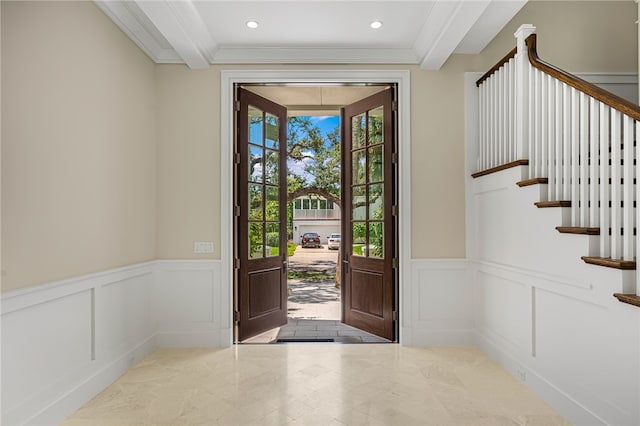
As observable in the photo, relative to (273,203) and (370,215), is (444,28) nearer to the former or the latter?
(370,215)

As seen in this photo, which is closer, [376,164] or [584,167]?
[584,167]

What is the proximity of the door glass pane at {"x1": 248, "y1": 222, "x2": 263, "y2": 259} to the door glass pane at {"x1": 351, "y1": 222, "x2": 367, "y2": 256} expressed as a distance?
1049 millimetres

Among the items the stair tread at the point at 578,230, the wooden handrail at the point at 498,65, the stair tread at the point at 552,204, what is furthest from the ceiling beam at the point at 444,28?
the stair tread at the point at 578,230

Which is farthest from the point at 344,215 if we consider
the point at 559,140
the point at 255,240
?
the point at 559,140

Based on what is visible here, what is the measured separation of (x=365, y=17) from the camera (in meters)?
3.06

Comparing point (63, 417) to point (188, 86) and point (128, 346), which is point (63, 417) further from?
point (188, 86)

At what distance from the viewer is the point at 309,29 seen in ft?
10.7

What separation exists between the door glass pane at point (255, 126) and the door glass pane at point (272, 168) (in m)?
0.19

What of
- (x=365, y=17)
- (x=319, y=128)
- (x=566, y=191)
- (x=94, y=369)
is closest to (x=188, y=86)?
(x=365, y=17)

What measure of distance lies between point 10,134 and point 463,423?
300 cm

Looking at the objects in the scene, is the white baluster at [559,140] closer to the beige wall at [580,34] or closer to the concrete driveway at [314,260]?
the beige wall at [580,34]

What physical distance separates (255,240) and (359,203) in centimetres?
122

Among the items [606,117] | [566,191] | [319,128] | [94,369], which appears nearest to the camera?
[606,117]

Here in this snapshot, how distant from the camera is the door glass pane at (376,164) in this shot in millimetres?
3926
